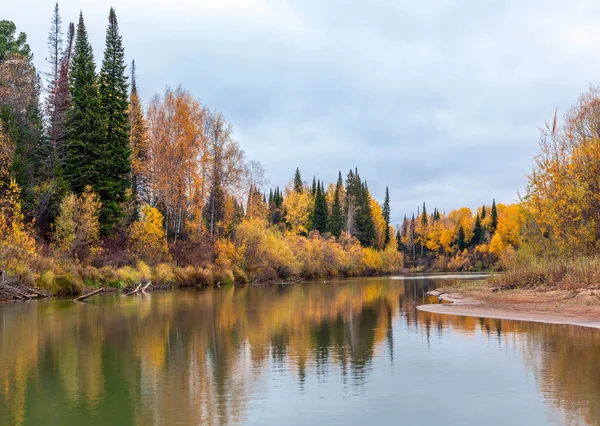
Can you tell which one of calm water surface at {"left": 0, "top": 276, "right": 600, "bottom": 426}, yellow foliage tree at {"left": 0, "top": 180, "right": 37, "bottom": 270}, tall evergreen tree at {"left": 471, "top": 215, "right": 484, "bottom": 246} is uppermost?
tall evergreen tree at {"left": 471, "top": 215, "right": 484, "bottom": 246}

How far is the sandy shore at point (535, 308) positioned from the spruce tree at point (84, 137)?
3065 cm

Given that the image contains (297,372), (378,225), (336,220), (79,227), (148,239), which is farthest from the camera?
(378,225)

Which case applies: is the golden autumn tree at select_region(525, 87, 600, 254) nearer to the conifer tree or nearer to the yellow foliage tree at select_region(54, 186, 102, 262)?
A: the yellow foliage tree at select_region(54, 186, 102, 262)

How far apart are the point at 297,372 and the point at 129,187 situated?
44707 mm

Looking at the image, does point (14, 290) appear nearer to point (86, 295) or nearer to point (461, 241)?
point (86, 295)

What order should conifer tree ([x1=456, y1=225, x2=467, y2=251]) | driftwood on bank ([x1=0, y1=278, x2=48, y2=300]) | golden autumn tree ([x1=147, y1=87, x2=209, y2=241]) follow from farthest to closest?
conifer tree ([x1=456, y1=225, x2=467, y2=251])
golden autumn tree ([x1=147, y1=87, x2=209, y2=241])
driftwood on bank ([x1=0, y1=278, x2=48, y2=300])

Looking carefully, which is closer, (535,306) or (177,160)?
(535,306)

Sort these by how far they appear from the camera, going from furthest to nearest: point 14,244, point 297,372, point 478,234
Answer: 1. point 478,234
2. point 14,244
3. point 297,372

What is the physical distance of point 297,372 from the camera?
1304 centimetres

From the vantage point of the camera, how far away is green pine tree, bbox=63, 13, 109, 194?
153ft

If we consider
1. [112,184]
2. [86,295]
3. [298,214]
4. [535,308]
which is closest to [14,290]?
[86,295]

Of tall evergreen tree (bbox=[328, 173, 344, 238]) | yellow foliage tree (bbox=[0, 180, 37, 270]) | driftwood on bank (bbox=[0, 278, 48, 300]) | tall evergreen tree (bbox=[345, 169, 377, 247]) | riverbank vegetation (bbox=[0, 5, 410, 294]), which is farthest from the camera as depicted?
tall evergreen tree (bbox=[345, 169, 377, 247])

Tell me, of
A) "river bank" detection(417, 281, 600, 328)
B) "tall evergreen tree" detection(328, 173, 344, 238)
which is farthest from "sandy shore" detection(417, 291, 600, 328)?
"tall evergreen tree" detection(328, 173, 344, 238)

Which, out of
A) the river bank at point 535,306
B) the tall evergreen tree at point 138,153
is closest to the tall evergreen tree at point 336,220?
the tall evergreen tree at point 138,153
